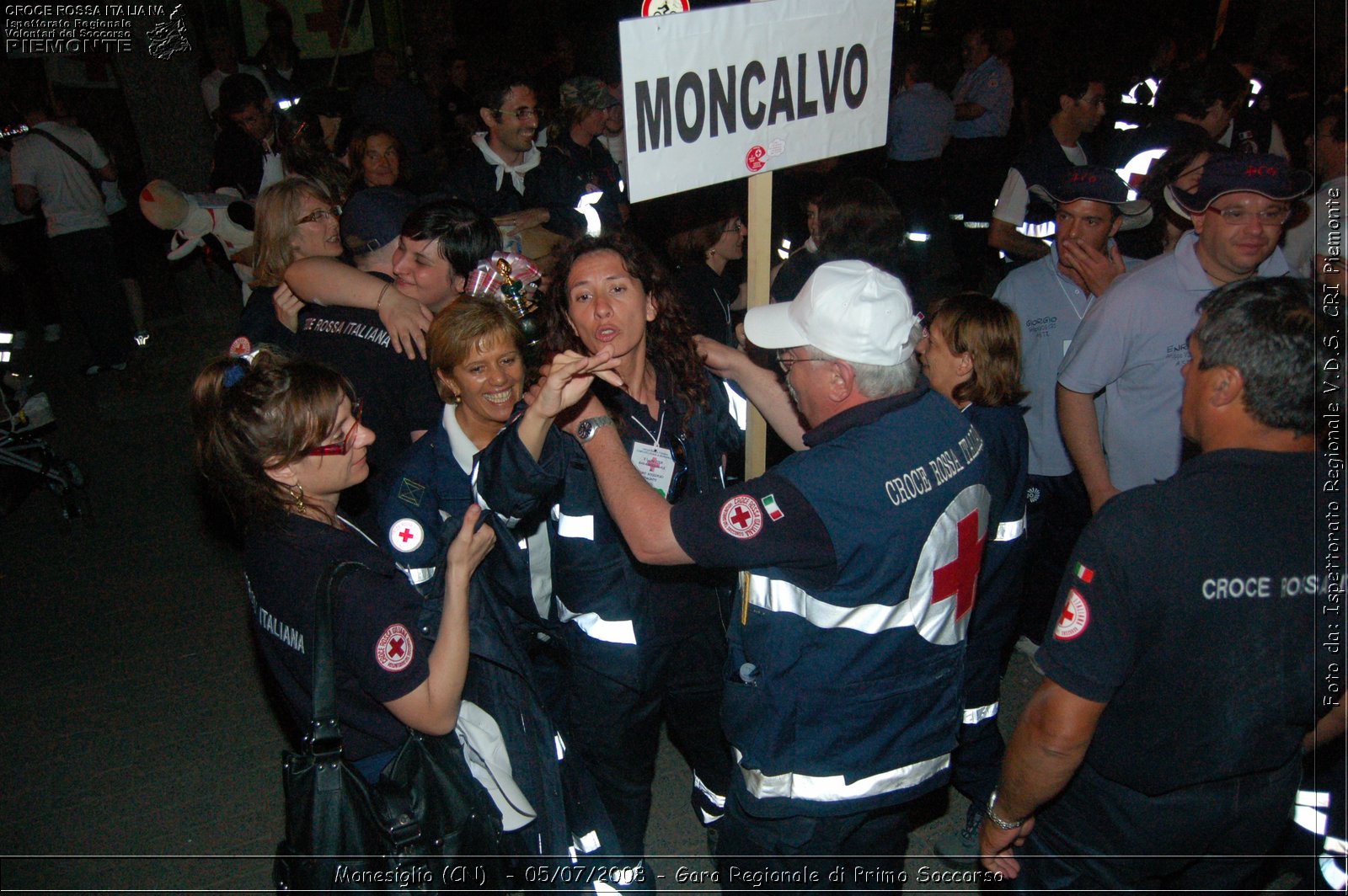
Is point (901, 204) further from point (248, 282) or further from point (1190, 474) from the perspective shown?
point (1190, 474)

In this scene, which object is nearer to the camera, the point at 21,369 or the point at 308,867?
the point at 308,867

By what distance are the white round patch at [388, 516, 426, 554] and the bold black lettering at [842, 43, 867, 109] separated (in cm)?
210

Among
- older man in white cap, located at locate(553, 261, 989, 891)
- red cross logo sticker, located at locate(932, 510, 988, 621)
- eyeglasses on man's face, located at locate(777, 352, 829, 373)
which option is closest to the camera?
older man in white cap, located at locate(553, 261, 989, 891)

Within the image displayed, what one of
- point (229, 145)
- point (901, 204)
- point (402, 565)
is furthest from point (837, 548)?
point (901, 204)

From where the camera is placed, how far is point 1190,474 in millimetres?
2119

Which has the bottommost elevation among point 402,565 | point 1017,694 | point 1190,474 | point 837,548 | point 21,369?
point 1017,694

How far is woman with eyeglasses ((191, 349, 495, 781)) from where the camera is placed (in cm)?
222

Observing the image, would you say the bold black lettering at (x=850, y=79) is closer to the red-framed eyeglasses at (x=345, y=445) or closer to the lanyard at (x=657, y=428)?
the lanyard at (x=657, y=428)

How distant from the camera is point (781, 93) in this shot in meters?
3.06

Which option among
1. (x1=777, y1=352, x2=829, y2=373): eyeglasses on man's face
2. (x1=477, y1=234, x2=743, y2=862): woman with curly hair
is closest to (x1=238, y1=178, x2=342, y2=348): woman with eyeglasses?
(x1=477, y1=234, x2=743, y2=862): woman with curly hair

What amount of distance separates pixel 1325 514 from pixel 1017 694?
2611 millimetres

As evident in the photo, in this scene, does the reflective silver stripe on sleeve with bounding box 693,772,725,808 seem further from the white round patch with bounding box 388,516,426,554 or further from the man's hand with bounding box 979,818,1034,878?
the white round patch with bounding box 388,516,426,554

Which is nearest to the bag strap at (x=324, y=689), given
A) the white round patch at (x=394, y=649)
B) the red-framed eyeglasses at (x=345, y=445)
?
the white round patch at (x=394, y=649)

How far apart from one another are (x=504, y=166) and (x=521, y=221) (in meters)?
1.05
